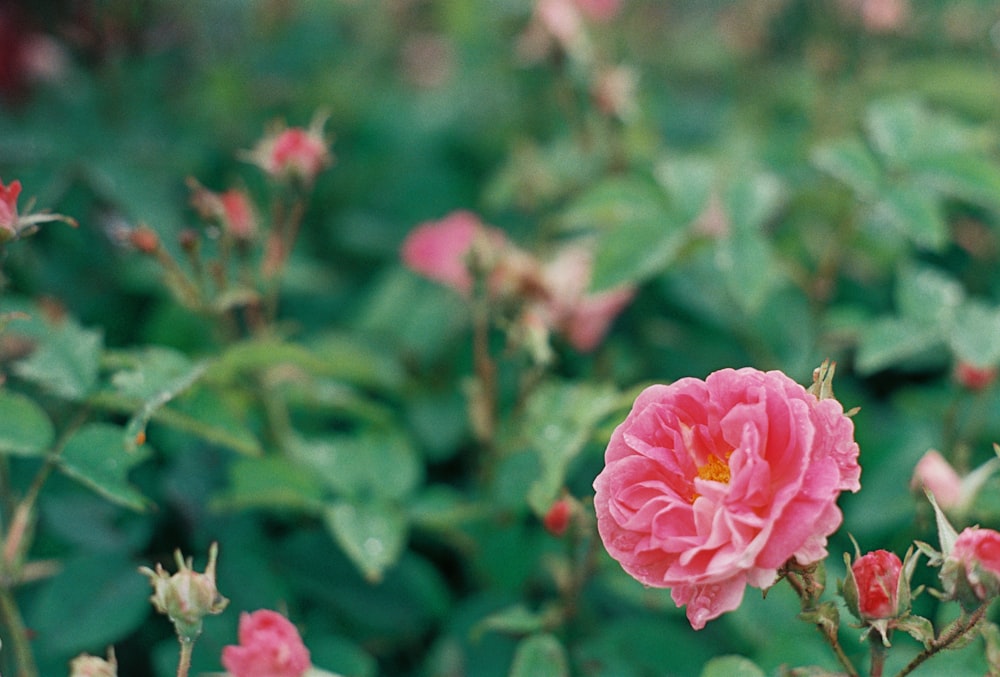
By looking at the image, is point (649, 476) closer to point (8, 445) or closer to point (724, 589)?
point (724, 589)

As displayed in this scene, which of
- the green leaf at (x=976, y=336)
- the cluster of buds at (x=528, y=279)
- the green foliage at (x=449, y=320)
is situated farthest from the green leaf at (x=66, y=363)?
the green leaf at (x=976, y=336)

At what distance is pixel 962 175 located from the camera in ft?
3.58

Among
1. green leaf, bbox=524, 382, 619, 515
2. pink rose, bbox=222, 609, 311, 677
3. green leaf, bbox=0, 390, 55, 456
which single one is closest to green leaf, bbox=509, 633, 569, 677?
green leaf, bbox=524, 382, 619, 515

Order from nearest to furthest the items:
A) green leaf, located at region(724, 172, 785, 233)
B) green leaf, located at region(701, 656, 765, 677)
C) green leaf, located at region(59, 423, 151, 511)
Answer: green leaf, located at region(701, 656, 765, 677), green leaf, located at region(59, 423, 151, 511), green leaf, located at region(724, 172, 785, 233)

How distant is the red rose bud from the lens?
0.87 m

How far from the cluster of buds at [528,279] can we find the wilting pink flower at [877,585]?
1.51 ft

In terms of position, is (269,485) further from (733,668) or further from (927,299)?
(927,299)

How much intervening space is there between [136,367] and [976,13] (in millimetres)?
1781

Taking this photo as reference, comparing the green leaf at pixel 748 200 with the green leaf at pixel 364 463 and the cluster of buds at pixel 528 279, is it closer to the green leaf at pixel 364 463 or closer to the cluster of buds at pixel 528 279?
the cluster of buds at pixel 528 279

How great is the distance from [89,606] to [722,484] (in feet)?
2.23

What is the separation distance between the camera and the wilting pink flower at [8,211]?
29.5 inches

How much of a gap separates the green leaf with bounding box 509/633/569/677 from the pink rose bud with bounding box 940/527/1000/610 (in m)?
0.37

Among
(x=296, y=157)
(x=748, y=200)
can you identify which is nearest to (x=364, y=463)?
(x=296, y=157)

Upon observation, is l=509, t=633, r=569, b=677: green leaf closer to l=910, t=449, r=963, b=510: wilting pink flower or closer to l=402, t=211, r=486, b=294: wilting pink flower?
l=910, t=449, r=963, b=510: wilting pink flower
